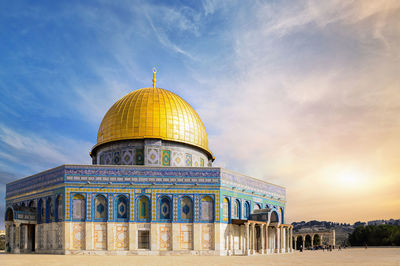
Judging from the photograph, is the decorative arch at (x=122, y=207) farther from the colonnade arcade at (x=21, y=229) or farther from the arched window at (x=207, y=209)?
the colonnade arcade at (x=21, y=229)

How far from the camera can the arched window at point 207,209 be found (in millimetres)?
32719

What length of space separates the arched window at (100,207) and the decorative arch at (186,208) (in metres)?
5.53

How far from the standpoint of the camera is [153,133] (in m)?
36.7

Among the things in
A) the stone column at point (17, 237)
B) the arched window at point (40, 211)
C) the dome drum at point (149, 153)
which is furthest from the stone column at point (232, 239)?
the stone column at point (17, 237)

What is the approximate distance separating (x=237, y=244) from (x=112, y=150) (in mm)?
13224

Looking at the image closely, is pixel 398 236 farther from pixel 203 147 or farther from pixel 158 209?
pixel 158 209

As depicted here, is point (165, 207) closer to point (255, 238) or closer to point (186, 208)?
point (186, 208)

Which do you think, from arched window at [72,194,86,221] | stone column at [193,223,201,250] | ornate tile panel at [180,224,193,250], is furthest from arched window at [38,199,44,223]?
stone column at [193,223,201,250]

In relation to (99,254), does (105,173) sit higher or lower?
higher

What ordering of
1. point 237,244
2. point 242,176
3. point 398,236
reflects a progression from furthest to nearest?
point 398,236 → point 242,176 → point 237,244

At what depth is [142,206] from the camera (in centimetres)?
3219

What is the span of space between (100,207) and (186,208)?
628cm

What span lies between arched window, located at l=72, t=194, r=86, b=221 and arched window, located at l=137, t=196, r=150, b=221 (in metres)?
3.93

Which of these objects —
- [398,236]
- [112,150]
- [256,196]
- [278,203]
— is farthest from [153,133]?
[398,236]
